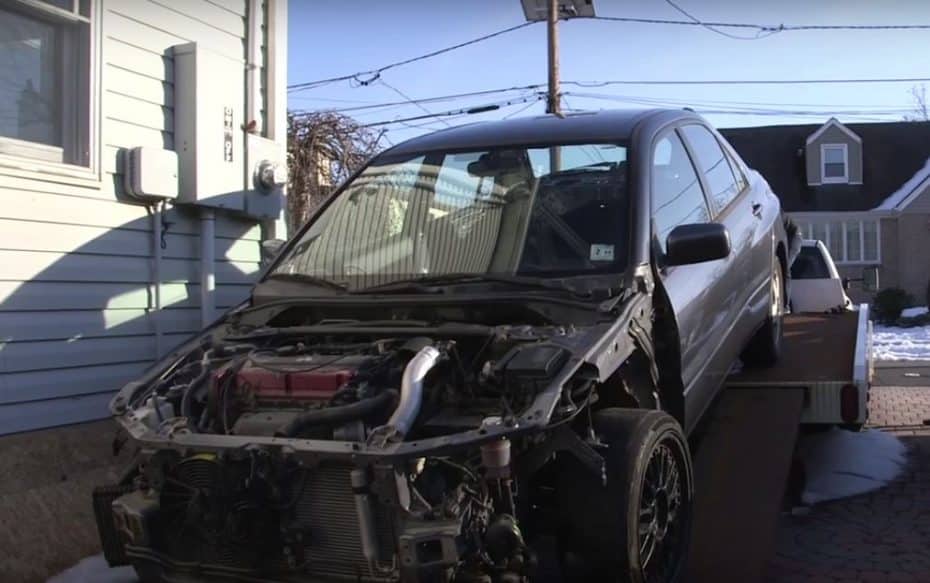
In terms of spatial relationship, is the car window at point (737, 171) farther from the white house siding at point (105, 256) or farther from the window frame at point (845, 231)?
the window frame at point (845, 231)

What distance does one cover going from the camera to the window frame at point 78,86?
5.48 metres

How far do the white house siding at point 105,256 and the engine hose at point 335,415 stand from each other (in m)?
2.47

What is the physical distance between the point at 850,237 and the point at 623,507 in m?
29.7

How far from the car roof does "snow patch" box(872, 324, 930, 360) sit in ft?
36.8

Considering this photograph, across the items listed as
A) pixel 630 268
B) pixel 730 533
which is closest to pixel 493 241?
pixel 630 268

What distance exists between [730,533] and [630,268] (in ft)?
4.21

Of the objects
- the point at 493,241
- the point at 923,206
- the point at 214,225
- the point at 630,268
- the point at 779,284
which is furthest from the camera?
the point at 923,206

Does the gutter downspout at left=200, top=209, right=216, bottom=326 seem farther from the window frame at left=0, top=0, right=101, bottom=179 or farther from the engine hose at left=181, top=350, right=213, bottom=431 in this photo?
the engine hose at left=181, top=350, right=213, bottom=431

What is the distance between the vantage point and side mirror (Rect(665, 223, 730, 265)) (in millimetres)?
4086

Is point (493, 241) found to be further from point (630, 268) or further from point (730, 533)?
point (730, 533)

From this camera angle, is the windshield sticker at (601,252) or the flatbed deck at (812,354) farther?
the flatbed deck at (812,354)

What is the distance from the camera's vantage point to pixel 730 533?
4180 mm

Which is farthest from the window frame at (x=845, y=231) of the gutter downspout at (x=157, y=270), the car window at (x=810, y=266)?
the gutter downspout at (x=157, y=270)

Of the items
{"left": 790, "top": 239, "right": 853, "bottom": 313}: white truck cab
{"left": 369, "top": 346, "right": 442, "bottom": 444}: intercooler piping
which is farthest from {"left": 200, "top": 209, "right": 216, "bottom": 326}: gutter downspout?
{"left": 790, "top": 239, "right": 853, "bottom": 313}: white truck cab
